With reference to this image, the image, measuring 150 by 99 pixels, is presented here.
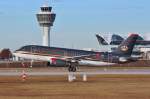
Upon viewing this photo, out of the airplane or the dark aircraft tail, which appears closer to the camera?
the airplane

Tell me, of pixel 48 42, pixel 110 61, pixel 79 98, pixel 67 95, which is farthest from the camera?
pixel 48 42

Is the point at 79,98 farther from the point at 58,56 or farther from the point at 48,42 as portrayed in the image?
the point at 48,42

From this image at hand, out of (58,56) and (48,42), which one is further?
(48,42)

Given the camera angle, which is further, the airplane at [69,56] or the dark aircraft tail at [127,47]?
the dark aircraft tail at [127,47]

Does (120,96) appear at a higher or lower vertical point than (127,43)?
lower

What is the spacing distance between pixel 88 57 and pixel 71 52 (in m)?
3.98

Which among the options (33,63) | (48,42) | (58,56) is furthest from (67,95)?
(48,42)

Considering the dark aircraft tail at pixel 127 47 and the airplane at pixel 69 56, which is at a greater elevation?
the dark aircraft tail at pixel 127 47

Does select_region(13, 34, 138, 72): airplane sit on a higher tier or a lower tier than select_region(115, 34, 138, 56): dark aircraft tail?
lower

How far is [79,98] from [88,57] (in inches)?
2692

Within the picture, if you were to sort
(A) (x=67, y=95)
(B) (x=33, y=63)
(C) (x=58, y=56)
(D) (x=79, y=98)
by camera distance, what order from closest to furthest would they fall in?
(D) (x=79, y=98), (A) (x=67, y=95), (C) (x=58, y=56), (B) (x=33, y=63)

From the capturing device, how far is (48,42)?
192m

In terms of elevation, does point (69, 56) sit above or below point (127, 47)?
below

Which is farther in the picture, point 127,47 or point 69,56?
point 127,47
